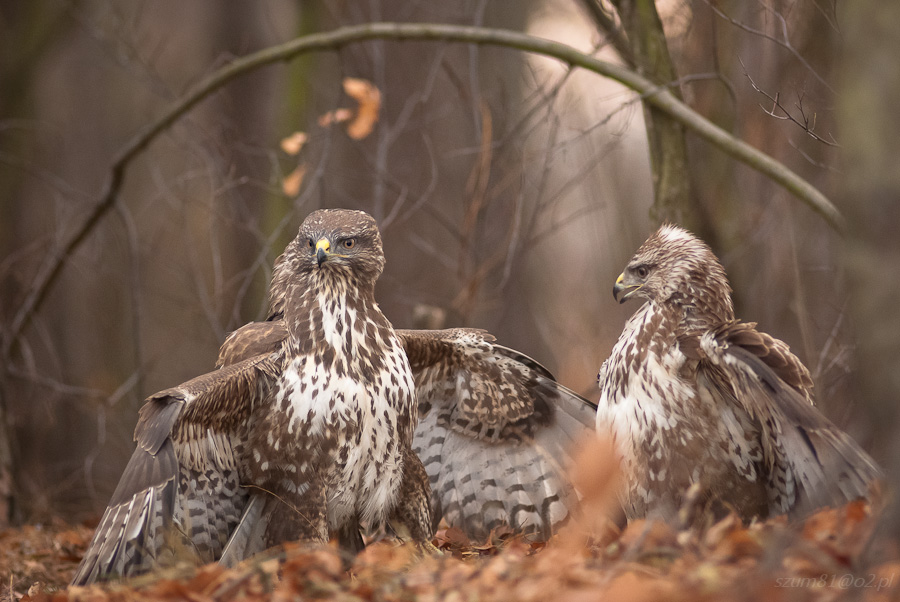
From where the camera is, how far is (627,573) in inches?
96.7

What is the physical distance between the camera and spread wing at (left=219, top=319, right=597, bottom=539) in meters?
4.70

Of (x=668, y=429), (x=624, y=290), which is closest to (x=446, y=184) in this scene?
(x=624, y=290)

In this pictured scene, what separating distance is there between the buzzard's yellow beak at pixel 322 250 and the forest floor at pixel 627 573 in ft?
4.70

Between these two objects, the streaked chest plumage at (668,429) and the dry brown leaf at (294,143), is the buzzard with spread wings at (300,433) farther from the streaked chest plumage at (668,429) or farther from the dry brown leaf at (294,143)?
the dry brown leaf at (294,143)

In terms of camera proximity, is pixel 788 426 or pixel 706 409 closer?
pixel 788 426

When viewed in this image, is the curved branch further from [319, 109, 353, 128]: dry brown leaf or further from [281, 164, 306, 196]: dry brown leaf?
[281, 164, 306, 196]: dry brown leaf

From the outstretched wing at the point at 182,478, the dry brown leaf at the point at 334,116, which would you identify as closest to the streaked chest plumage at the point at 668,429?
the outstretched wing at the point at 182,478

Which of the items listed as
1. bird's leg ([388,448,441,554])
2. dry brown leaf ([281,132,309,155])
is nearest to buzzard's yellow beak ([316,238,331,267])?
bird's leg ([388,448,441,554])

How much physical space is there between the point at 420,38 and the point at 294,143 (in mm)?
1441

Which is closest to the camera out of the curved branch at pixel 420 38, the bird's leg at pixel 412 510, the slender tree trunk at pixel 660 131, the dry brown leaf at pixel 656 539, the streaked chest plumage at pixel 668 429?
the dry brown leaf at pixel 656 539

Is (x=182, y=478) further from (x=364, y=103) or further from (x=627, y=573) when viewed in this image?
(x=364, y=103)

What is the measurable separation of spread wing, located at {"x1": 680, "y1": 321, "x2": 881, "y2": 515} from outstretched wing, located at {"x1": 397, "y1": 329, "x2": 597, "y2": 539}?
43.5 inches

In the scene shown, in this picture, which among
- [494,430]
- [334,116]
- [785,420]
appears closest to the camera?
[785,420]

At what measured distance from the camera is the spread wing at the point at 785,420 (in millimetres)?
3182
